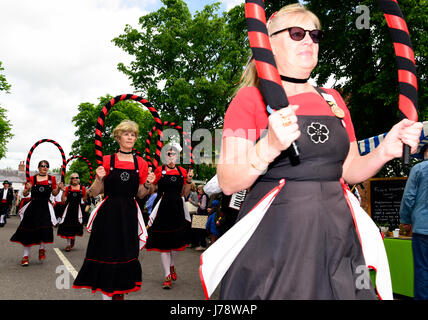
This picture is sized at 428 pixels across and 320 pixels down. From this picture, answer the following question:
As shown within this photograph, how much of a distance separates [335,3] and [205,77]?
12.5m

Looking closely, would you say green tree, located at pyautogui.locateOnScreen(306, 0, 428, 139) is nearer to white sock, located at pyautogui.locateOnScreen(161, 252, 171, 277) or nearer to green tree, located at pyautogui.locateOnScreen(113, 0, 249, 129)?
white sock, located at pyautogui.locateOnScreen(161, 252, 171, 277)

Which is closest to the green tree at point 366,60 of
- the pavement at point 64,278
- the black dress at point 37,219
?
the pavement at point 64,278

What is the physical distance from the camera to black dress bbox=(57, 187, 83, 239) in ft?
37.8

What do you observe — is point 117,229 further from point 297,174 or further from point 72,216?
point 72,216

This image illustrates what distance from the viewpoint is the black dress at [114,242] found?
4617mm

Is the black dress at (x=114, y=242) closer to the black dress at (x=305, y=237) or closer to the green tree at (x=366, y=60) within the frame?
the black dress at (x=305, y=237)

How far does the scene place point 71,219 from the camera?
→ 11750 millimetres

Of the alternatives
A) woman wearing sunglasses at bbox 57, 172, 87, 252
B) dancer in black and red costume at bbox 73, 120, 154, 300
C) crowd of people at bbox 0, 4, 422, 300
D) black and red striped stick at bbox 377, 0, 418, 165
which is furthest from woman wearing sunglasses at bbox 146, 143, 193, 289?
black and red striped stick at bbox 377, 0, 418, 165

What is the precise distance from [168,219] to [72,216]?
5.72 meters

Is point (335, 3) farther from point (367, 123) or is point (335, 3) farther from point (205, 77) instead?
point (205, 77)

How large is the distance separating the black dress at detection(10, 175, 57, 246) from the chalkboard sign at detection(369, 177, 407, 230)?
781cm

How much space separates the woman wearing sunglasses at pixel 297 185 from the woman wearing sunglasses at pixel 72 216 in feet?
34.1
